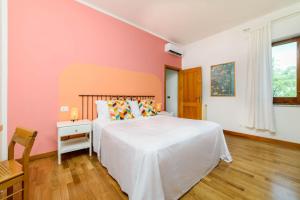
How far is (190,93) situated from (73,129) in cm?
344

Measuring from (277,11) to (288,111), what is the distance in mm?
2148

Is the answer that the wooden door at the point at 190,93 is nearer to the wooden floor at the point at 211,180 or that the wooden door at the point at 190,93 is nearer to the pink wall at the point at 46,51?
the wooden floor at the point at 211,180

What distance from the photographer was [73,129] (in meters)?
2.01

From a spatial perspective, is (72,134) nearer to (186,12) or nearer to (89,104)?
(89,104)

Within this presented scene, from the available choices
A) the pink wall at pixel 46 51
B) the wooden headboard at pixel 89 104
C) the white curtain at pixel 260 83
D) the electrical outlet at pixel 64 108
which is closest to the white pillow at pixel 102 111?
the wooden headboard at pixel 89 104

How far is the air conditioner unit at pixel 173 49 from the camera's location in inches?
156

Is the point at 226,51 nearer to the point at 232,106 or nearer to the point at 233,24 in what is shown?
the point at 233,24

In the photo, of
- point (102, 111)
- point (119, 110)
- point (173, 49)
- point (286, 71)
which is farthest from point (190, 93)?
point (102, 111)

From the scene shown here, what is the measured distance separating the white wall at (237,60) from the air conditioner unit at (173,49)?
34 centimetres

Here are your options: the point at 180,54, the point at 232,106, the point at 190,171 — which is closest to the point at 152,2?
the point at 180,54

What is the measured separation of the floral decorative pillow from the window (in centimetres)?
325

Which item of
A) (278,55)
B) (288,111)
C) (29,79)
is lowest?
(288,111)

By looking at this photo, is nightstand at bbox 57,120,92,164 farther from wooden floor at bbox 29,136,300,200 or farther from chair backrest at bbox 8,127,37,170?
chair backrest at bbox 8,127,37,170

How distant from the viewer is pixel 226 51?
356cm
